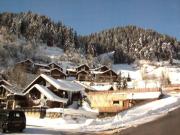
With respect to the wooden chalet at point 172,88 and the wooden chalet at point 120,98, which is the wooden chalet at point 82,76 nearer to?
the wooden chalet at point 172,88

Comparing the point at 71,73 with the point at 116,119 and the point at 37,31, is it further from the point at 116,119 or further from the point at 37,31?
the point at 116,119

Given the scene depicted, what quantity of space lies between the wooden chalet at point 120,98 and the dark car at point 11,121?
896 inches

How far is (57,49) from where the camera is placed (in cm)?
18000

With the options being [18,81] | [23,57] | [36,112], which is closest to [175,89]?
[36,112]

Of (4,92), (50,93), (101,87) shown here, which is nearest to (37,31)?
(4,92)

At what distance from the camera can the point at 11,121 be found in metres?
28.8

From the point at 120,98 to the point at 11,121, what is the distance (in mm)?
25341

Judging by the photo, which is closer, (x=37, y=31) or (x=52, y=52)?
(x=52, y=52)

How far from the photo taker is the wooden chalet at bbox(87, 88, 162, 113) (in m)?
49.4

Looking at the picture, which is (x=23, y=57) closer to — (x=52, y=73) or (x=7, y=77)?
(x=52, y=73)

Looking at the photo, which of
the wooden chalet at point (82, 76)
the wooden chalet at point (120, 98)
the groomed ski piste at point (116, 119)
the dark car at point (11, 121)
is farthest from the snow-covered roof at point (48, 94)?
the wooden chalet at point (82, 76)

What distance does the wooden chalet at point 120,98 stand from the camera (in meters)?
49.4

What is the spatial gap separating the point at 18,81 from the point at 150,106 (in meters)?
49.0

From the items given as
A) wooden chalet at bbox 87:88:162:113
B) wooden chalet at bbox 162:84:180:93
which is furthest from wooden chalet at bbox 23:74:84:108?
wooden chalet at bbox 162:84:180:93
